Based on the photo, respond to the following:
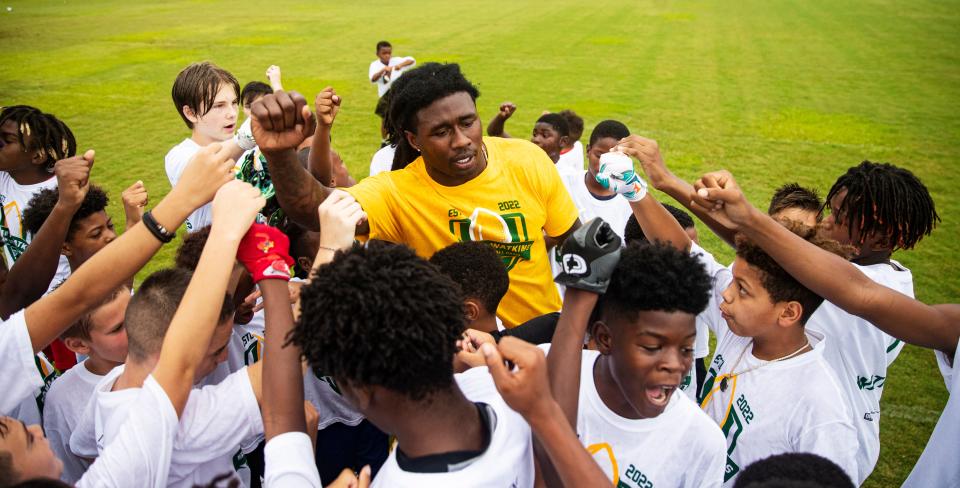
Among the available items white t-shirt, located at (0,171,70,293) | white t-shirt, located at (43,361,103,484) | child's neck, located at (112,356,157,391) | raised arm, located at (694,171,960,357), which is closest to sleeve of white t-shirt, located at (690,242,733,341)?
raised arm, located at (694,171,960,357)

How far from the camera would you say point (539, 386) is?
6.56ft

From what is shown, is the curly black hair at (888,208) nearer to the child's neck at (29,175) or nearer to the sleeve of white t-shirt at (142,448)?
the sleeve of white t-shirt at (142,448)

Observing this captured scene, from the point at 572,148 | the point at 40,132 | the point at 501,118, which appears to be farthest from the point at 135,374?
the point at 572,148

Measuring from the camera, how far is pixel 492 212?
365 centimetres

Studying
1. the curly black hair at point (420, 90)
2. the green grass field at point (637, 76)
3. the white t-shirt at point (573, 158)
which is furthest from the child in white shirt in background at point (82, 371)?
the white t-shirt at point (573, 158)

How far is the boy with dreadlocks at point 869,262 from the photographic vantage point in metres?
3.38

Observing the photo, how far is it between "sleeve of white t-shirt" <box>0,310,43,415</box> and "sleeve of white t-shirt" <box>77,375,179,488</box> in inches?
24.8

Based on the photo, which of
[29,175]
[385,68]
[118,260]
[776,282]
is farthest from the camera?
[385,68]

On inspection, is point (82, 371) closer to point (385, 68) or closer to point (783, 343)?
point (783, 343)

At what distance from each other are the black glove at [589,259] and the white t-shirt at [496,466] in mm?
515

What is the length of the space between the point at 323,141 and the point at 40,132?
2324 millimetres

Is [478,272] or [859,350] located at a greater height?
[478,272]

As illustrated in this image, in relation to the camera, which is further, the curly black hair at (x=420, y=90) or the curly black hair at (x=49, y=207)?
the curly black hair at (x=49, y=207)

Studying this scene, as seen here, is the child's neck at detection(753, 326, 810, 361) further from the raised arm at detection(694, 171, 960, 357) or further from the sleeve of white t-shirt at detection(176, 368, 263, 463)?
the sleeve of white t-shirt at detection(176, 368, 263, 463)
